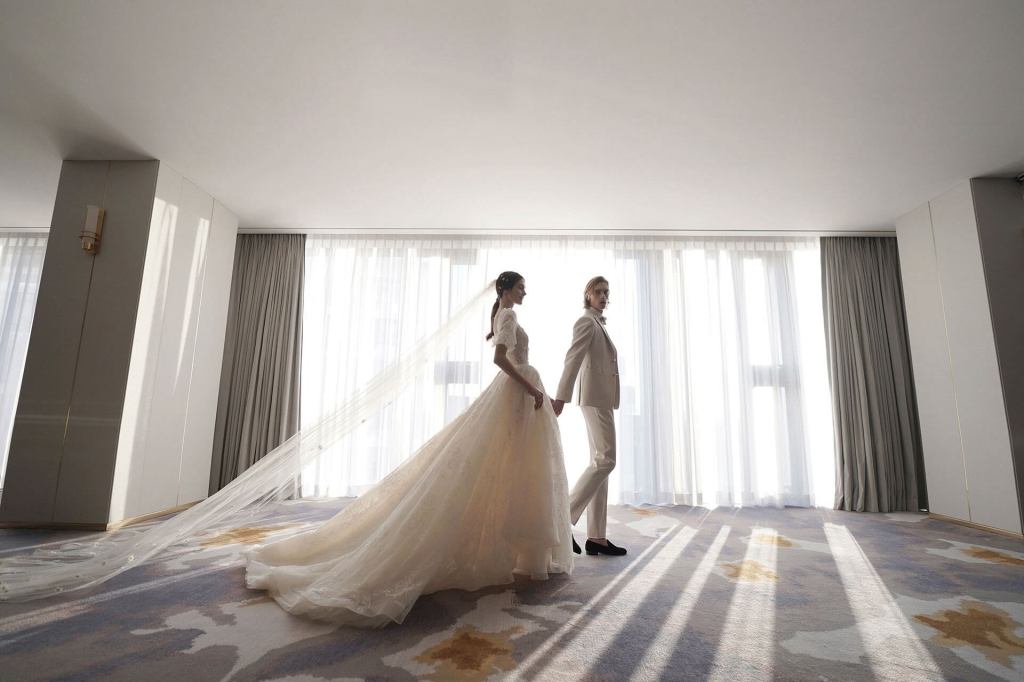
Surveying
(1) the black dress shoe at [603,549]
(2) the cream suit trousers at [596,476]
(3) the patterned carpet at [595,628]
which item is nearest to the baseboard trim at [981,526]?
(3) the patterned carpet at [595,628]

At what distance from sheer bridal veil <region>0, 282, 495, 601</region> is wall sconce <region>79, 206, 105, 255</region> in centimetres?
210

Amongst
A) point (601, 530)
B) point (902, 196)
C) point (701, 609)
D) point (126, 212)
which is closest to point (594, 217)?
point (902, 196)

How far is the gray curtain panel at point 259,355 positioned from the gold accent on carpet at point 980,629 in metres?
4.78

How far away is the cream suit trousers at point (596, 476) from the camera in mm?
2682

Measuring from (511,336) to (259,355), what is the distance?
3.55 m

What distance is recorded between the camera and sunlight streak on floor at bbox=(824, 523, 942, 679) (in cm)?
150

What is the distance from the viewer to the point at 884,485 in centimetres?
437

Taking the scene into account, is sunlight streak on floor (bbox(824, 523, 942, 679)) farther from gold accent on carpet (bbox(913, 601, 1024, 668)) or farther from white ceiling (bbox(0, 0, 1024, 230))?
white ceiling (bbox(0, 0, 1024, 230))

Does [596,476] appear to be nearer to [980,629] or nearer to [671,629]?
[671,629]

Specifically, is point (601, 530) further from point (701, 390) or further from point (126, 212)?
point (126, 212)

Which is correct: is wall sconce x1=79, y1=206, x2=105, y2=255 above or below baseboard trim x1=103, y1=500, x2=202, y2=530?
above

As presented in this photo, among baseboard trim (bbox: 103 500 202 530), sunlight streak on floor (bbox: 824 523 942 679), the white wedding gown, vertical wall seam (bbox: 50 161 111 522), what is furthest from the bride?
vertical wall seam (bbox: 50 161 111 522)

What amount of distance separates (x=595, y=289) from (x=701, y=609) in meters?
1.76

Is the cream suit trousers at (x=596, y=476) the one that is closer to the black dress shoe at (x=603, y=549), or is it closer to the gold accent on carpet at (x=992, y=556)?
the black dress shoe at (x=603, y=549)
